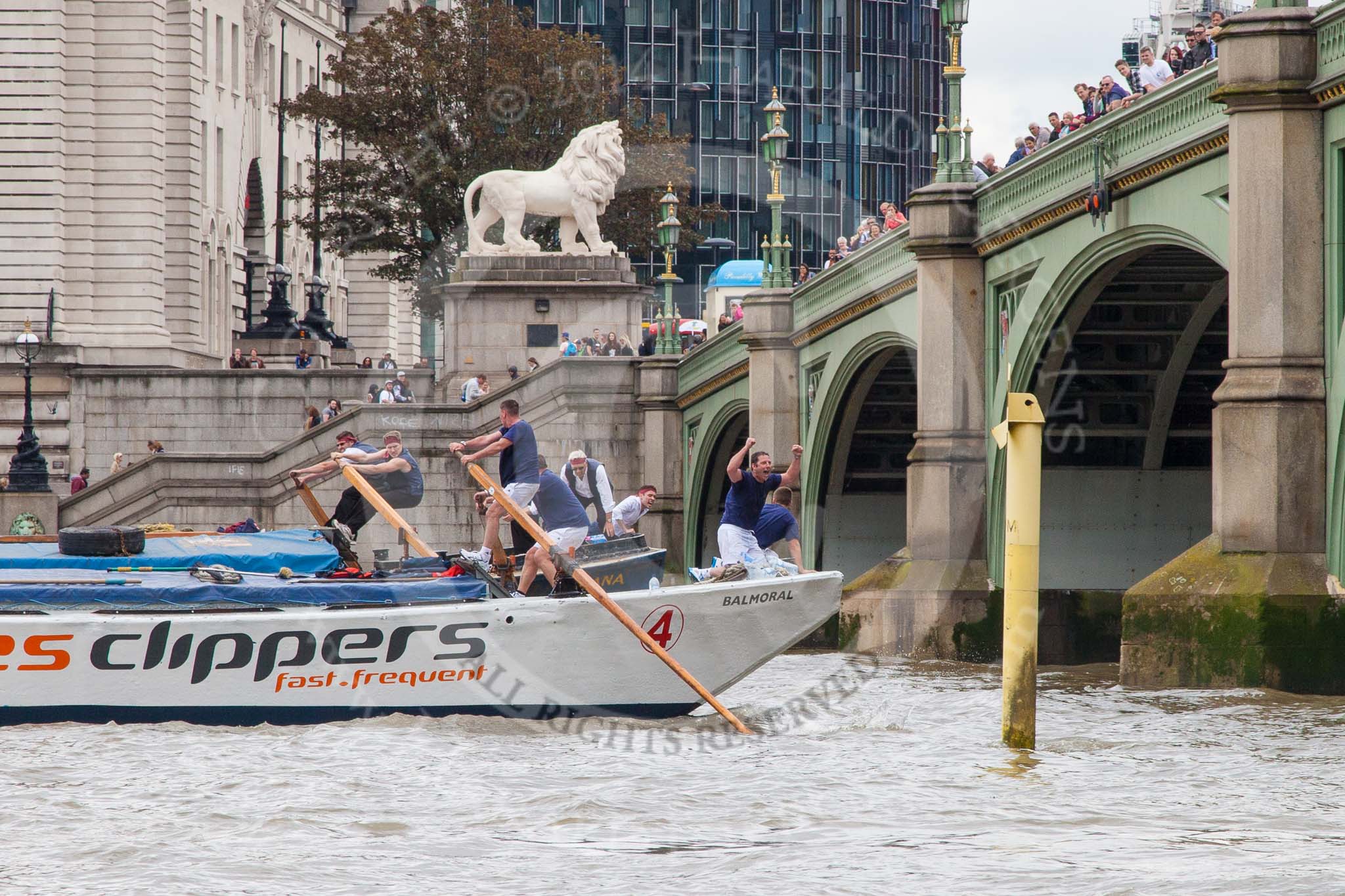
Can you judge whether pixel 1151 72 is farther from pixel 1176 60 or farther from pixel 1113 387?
pixel 1113 387

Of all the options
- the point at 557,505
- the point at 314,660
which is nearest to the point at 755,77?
the point at 557,505

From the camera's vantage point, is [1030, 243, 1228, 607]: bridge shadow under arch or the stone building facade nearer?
[1030, 243, 1228, 607]: bridge shadow under arch

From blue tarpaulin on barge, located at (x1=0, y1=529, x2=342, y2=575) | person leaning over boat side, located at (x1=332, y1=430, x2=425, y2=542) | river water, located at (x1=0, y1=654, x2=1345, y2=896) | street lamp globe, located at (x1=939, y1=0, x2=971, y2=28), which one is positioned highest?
street lamp globe, located at (x1=939, y1=0, x2=971, y2=28)

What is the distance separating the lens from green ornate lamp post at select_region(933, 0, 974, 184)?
24.3 m

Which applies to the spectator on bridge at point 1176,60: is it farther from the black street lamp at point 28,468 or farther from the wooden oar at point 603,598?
the black street lamp at point 28,468

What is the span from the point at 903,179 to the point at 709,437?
72500 millimetres

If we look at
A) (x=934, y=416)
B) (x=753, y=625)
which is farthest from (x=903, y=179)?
(x=753, y=625)

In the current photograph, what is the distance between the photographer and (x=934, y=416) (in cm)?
2542

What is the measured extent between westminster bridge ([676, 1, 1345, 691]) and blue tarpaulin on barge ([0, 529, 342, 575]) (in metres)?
6.90

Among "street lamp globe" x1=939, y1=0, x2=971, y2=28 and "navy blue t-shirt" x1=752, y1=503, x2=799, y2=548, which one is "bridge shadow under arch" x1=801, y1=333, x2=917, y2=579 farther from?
"navy blue t-shirt" x1=752, y1=503, x2=799, y2=548

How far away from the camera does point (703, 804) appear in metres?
14.3

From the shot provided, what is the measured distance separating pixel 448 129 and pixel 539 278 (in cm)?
1339

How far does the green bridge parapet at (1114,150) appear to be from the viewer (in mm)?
19078

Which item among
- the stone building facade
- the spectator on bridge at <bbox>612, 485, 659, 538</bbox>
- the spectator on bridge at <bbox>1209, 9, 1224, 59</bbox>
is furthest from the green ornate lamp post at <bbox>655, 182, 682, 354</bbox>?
the stone building facade
